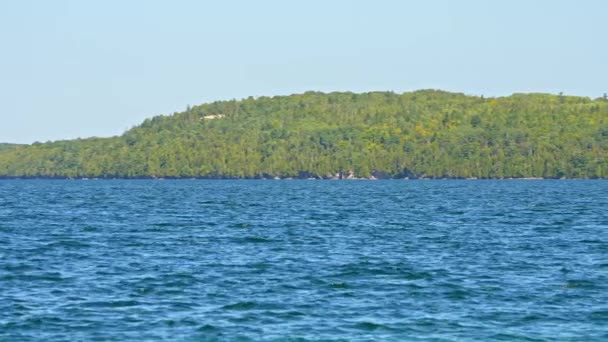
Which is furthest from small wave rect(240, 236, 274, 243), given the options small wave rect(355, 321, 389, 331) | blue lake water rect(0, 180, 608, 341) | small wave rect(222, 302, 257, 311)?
small wave rect(355, 321, 389, 331)

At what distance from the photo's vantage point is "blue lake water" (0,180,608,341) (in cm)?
3022

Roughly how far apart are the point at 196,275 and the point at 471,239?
20.6 meters

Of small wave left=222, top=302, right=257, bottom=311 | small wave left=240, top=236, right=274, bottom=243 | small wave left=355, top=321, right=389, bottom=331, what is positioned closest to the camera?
small wave left=355, top=321, right=389, bottom=331

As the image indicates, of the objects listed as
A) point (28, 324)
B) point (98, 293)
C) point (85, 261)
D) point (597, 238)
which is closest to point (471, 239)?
point (597, 238)

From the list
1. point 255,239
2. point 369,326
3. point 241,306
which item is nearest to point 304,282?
point 241,306

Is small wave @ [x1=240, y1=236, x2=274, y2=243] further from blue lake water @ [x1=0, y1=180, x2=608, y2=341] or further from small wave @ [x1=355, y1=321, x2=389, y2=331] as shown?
small wave @ [x1=355, y1=321, x2=389, y2=331]

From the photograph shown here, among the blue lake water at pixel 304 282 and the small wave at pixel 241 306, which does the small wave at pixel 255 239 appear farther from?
the small wave at pixel 241 306

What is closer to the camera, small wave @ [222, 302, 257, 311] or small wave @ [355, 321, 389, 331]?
small wave @ [355, 321, 389, 331]

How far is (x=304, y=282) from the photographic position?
38781 mm

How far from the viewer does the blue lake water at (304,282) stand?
99.1 feet

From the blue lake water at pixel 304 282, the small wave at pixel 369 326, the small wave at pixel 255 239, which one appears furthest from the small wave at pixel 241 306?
the small wave at pixel 255 239

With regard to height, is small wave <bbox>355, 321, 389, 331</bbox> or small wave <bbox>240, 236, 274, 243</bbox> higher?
small wave <bbox>240, 236, 274, 243</bbox>

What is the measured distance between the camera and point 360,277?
132 ft

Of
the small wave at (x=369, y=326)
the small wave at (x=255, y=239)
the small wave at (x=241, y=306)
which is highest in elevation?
the small wave at (x=255, y=239)
